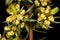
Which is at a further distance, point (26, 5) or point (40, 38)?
point (40, 38)

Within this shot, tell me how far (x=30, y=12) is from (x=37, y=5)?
0.06m

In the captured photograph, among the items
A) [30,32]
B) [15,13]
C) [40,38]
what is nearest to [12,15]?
[15,13]

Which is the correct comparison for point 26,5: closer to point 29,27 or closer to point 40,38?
point 29,27

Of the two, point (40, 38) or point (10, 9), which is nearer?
point (10, 9)

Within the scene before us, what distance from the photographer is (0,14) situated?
0.87 meters

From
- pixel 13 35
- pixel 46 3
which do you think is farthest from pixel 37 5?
pixel 13 35

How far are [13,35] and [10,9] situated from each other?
5.0 inches

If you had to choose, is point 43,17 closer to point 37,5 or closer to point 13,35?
point 37,5

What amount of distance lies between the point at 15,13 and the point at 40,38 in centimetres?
26

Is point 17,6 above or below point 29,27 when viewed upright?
above

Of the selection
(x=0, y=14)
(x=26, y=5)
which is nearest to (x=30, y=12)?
(x=26, y=5)

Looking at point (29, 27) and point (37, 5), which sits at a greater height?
point (37, 5)

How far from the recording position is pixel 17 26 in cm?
78

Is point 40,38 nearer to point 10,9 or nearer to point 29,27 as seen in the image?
point 29,27
